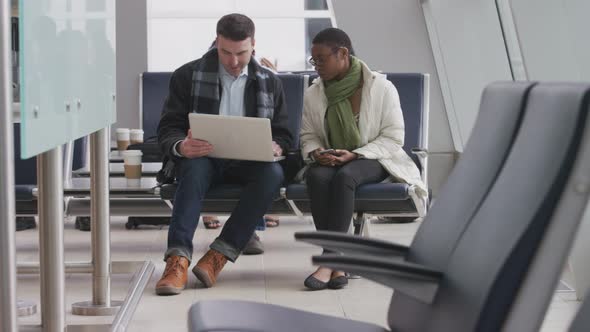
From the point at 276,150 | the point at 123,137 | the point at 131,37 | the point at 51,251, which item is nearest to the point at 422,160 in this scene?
the point at 276,150

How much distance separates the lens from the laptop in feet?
12.5

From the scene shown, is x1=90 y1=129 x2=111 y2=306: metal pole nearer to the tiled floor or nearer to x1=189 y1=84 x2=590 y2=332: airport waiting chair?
the tiled floor

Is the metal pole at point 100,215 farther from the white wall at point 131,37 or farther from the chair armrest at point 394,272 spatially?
the white wall at point 131,37

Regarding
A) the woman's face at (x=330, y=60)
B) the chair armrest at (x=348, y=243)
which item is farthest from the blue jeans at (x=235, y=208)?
the chair armrest at (x=348, y=243)

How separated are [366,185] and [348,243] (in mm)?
2171

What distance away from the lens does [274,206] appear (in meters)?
4.18

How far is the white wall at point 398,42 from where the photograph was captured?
24.0 feet

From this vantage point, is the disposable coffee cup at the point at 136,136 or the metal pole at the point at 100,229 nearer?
the metal pole at the point at 100,229

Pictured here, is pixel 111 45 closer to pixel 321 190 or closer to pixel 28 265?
pixel 28 265

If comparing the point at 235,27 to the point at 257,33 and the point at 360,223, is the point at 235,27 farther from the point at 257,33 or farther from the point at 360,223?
the point at 257,33

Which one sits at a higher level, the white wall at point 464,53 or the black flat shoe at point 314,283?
the white wall at point 464,53

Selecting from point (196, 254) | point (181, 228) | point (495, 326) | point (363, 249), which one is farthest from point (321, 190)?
point (495, 326)

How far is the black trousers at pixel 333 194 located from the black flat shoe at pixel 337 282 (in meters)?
0.19

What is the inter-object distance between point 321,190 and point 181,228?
1.85 ft
